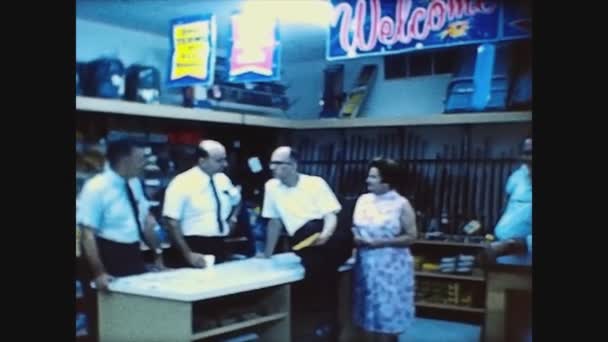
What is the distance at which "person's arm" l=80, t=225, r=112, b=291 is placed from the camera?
1866mm

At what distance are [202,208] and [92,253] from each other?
0.30 meters

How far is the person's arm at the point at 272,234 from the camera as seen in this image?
6.77 ft

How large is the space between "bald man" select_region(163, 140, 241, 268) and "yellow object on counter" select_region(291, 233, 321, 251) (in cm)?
19

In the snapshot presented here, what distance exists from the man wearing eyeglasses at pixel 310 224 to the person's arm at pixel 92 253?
17.2 inches

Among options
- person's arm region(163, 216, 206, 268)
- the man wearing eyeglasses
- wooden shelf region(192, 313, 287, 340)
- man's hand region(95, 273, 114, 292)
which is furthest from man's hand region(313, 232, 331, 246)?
man's hand region(95, 273, 114, 292)

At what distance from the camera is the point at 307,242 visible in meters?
2.10

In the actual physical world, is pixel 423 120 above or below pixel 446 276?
above

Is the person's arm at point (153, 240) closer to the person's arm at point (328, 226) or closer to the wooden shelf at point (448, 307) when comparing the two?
the person's arm at point (328, 226)

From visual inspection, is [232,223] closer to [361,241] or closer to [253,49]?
[361,241]

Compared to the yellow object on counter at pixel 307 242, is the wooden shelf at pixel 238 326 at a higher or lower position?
lower

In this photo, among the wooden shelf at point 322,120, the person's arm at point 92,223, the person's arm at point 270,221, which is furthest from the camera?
the person's arm at point 270,221

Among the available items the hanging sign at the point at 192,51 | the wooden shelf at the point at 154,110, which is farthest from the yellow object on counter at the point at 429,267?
the hanging sign at the point at 192,51

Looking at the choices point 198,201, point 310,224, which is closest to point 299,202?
point 310,224

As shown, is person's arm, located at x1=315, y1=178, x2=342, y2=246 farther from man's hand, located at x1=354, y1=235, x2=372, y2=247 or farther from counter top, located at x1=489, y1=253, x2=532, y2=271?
counter top, located at x1=489, y1=253, x2=532, y2=271
